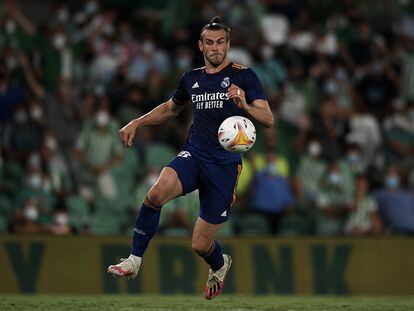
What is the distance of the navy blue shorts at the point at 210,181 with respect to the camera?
9266mm

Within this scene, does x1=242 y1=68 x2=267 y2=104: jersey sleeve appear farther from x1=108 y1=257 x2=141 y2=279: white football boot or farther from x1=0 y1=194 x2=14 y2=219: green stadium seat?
x1=0 y1=194 x2=14 y2=219: green stadium seat

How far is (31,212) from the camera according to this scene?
1472cm

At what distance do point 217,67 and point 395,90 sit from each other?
962cm

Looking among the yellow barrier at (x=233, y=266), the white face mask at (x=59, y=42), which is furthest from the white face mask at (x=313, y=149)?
the white face mask at (x=59, y=42)

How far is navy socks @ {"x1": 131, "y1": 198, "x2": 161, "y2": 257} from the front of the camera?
931cm

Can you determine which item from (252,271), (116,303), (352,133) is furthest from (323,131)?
(116,303)

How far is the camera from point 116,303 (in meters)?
10.2

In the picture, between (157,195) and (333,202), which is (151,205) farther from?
(333,202)

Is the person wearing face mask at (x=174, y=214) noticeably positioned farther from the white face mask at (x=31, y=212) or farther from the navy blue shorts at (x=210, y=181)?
the navy blue shorts at (x=210, y=181)

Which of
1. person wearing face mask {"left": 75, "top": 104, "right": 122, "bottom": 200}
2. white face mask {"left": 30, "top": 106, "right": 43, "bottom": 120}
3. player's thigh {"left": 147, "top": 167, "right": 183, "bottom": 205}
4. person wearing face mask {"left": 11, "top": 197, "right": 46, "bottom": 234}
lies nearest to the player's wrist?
player's thigh {"left": 147, "top": 167, "right": 183, "bottom": 205}

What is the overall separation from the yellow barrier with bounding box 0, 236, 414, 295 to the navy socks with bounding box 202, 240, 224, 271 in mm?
4444

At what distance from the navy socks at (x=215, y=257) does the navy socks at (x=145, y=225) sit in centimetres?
64

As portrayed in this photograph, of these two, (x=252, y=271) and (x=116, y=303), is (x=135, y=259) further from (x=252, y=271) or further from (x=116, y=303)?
(x=252, y=271)

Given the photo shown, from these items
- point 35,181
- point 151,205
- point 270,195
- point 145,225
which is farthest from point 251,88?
point 35,181
